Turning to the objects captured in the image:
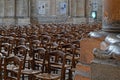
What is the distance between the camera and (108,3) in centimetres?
389

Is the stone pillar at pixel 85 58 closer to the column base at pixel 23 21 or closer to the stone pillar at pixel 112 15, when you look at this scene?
the stone pillar at pixel 112 15

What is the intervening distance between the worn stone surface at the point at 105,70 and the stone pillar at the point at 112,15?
4.89 ft

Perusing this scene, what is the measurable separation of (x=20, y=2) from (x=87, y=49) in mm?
24423

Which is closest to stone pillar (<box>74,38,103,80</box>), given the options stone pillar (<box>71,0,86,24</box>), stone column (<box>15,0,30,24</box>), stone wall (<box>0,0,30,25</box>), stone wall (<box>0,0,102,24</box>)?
stone wall (<box>0,0,30,25</box>)

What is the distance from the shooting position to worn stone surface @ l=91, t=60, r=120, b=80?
A: 2.25m

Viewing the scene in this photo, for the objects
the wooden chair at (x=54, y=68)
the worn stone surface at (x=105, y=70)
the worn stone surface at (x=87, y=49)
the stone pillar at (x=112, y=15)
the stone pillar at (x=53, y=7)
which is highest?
the stone pillar at (x=53, y=7)

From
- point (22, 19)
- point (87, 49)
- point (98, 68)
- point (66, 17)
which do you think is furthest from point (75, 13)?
point (98, 68)

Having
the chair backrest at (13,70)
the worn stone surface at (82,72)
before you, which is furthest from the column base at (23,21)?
the worn stone surface at (82,72)

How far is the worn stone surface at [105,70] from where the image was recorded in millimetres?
2252

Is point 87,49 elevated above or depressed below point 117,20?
below

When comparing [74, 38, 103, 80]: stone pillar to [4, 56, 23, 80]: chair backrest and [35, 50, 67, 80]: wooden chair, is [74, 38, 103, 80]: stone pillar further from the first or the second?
[4, 56, 23, 80]: chair backrest

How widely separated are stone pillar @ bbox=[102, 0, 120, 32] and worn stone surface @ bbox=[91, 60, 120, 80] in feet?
4.89

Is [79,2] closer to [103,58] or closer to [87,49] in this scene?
[87,49]

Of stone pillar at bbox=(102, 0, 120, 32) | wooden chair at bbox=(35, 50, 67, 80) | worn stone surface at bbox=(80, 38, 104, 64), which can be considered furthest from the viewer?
wooden chair at bbox=(35, 50, 67, 80)
